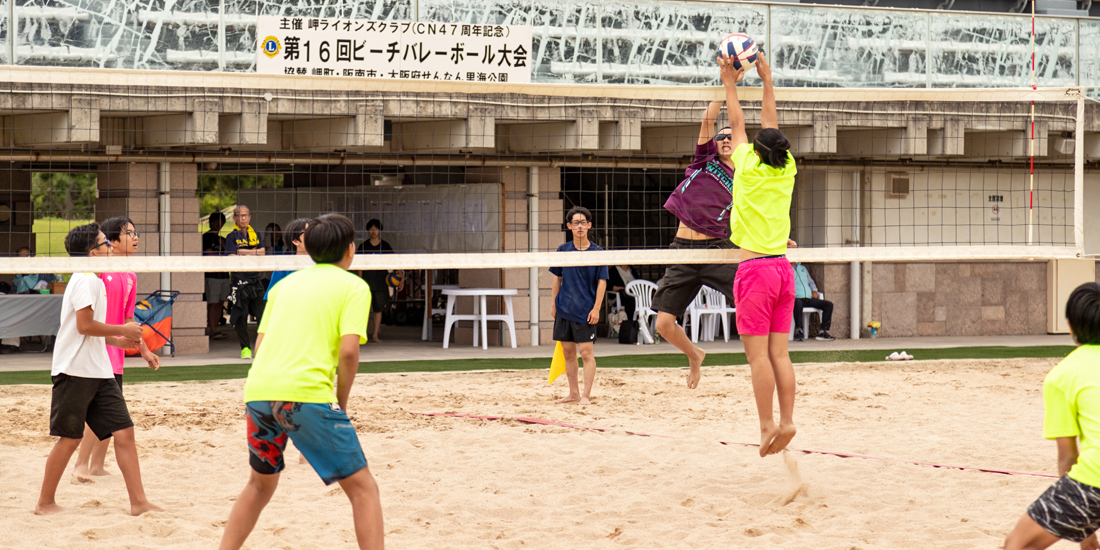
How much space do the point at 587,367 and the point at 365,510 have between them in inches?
175

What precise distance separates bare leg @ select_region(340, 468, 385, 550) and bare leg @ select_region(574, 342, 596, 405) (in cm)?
431

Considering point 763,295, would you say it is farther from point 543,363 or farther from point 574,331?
point 543,363

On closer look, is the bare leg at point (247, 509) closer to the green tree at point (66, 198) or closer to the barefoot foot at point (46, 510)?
the barefoot foot at point (46, 510)

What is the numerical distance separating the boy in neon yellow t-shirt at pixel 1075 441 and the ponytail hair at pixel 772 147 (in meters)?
1.74

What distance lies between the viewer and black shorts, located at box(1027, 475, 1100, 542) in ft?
9.27

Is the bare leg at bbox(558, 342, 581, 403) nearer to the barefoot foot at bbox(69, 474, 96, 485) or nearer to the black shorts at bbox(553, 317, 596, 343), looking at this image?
the black shorts at bbox(553, 317, 596, 343)

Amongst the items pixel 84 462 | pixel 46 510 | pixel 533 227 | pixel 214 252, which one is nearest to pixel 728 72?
pixel 46 510

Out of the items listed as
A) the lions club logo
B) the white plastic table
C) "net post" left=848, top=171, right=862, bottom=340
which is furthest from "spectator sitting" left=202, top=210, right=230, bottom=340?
"net post" left=848, top=171, right=862, bottom=340

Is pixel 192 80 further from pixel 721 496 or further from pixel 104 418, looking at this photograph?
pixel 721 496

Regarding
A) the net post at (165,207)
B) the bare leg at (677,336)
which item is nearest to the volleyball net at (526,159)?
the net post at (165,207)

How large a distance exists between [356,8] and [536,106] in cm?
206

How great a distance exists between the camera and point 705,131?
5.24m

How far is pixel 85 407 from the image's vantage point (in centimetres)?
442

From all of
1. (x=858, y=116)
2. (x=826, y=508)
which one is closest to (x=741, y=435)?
(x=826, y=508)
